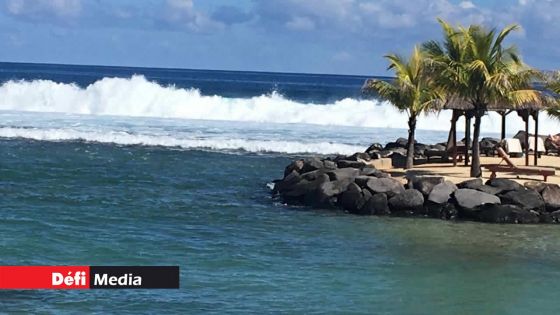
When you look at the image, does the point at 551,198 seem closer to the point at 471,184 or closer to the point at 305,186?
the point at 471,184

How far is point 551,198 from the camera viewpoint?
1956 centimetres

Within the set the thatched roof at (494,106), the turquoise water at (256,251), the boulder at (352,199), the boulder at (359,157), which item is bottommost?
the turquoise water at (256,251)

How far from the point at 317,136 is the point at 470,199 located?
74.0 ft

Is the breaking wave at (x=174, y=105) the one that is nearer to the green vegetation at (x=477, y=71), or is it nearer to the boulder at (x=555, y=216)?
the green vegetation at (x=477, y=71)

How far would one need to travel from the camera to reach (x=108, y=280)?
1156 centimetres

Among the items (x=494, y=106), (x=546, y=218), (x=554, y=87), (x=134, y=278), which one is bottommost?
(x=134, y=278)

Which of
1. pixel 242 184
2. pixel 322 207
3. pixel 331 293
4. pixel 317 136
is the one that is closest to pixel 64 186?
pixel 242 184

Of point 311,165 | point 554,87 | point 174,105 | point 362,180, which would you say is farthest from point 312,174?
point 174,105

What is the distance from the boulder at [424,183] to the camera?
65.9ft

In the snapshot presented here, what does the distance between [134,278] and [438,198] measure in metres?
9.19

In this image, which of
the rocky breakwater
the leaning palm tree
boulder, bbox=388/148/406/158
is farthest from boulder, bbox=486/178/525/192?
boulder, bbox=388/148/406/158

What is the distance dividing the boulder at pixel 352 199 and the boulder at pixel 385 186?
0.92 feet

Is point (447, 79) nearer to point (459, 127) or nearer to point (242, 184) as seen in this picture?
point (242, 184)

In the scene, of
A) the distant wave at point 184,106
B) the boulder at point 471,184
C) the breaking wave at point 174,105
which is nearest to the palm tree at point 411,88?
the boulder at point 471,184
